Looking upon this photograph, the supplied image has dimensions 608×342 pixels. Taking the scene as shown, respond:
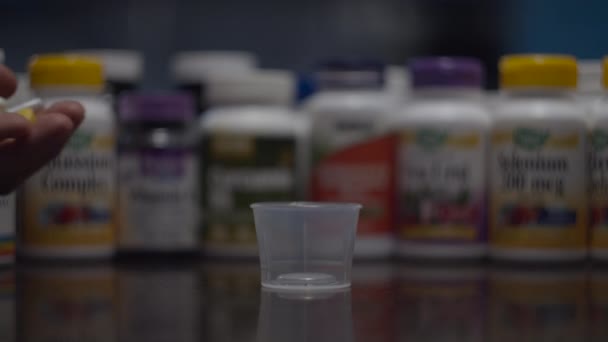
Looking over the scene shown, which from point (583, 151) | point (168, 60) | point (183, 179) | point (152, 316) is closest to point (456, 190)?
point (583, 151)

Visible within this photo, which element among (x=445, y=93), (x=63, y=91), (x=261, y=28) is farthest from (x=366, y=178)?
(x=261, y=28)

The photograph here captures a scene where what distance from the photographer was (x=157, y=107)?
3.54 ft

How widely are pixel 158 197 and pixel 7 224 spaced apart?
0.19 m

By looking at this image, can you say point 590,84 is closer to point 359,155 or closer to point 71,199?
point 359,155

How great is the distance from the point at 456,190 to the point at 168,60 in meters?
1.46

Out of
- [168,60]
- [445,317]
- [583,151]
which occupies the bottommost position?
[445,317]

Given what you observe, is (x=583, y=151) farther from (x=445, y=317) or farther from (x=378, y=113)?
(x=445, y=317)

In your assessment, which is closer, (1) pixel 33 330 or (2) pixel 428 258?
(1) pixel 33 330

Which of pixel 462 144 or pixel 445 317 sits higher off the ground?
pixel 462 144

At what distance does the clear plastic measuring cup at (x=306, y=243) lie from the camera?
790 millimetres

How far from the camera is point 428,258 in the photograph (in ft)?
3.45

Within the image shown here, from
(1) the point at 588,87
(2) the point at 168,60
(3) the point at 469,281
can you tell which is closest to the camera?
(3) the point at 469,281

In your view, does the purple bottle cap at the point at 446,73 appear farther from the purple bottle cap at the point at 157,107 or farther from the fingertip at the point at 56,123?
the fingertip at the point at 56,123

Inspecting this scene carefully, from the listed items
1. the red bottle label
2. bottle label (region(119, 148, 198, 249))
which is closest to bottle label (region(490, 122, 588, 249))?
the red bottle label
